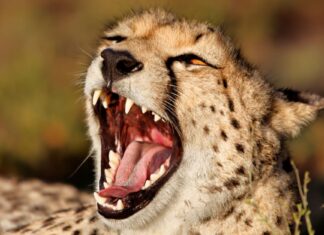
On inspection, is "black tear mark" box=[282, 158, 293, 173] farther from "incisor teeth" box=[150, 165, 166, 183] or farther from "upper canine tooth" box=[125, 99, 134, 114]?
"upper canine tooth" box=[125, 99, 134, 114]

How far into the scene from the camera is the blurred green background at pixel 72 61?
23.9 ft

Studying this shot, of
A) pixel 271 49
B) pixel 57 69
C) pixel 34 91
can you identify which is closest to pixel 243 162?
pixel 34 91

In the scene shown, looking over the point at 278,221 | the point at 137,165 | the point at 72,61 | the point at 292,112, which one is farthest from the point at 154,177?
the point at 72,61

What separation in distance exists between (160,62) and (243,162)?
1.56 feet

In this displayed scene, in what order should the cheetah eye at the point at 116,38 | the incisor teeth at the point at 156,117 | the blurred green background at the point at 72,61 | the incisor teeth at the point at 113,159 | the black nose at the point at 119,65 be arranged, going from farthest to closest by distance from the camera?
the blurred green background at the point at 72,61 → the cheetah eye at the point at 116,38 → the incisor teeth at the point at 113,159 → the incisor teeth at the point at 156,117 → the black nose at the point at 119,65

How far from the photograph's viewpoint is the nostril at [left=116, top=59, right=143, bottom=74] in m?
4.16

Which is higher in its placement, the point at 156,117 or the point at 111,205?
the point at 156,117

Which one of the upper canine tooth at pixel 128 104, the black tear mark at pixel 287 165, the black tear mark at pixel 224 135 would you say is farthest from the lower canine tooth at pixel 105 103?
the black tear mark at pixel 287 165

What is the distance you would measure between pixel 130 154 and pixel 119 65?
419 millimetres

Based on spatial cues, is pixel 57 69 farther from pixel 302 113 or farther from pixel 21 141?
pixel 302 113

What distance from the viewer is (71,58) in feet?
32.6

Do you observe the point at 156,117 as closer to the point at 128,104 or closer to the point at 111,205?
the point at 128,104

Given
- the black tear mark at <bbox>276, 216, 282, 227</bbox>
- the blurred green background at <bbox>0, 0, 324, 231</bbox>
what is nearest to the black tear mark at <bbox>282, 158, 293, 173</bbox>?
the black tear mark at <bbox>276, 216, 282, 227</bbox>

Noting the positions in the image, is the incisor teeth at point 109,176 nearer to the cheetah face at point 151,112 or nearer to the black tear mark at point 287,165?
the cheetah face at point 151,112
